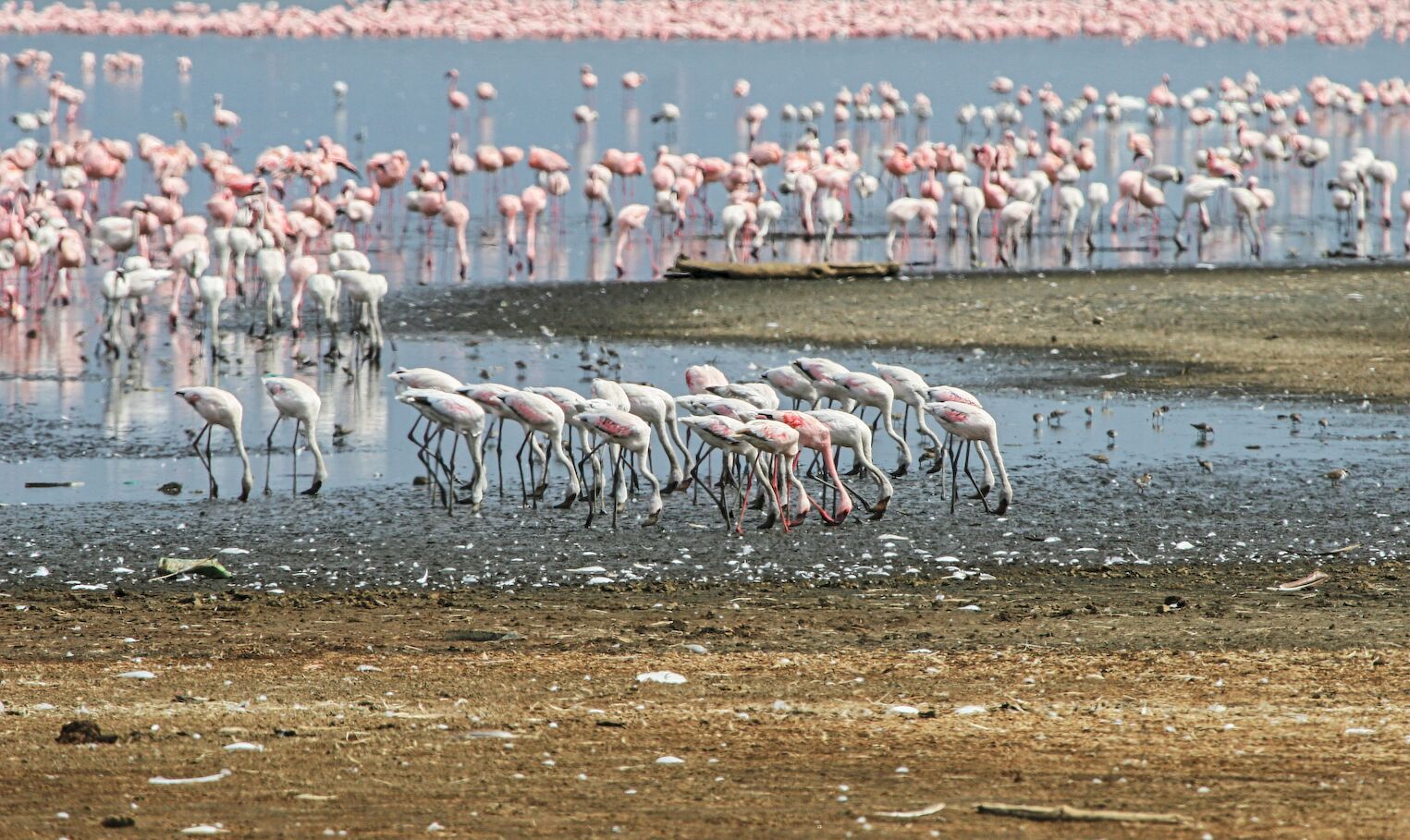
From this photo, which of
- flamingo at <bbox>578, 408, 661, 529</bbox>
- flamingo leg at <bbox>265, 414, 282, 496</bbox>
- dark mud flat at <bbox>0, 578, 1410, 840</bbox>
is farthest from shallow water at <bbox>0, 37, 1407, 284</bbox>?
dark mud flat at <bbox>0, 578, 1410, 840</bbox>

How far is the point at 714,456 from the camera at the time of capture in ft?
40.9

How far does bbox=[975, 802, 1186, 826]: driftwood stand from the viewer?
200 inches

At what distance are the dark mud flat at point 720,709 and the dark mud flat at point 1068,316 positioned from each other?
6.35 metres

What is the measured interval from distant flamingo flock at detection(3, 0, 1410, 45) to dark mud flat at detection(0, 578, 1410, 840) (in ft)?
247

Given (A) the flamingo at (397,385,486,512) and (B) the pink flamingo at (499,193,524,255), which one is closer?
(A) the flamingo at (397,385,486,512)

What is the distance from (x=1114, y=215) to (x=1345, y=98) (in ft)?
71.9

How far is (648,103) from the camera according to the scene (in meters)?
Result: 51.2

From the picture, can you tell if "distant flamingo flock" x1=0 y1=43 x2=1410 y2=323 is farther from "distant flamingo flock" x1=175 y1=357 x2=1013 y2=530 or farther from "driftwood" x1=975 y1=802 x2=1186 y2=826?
"driftwood" x1=975 y1=802 x2=1186 y2=826

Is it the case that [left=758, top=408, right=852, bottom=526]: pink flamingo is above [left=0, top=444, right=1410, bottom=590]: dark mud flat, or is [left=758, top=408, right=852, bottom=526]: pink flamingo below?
above

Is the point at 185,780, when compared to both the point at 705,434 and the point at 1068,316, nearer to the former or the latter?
the point at 705,434

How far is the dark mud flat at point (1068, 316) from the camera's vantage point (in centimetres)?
1498

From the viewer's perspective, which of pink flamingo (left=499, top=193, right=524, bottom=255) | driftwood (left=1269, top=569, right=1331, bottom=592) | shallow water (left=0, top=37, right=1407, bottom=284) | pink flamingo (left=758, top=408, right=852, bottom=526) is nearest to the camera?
driftwood (left=1269, top=569, right=1331, bottom=592)

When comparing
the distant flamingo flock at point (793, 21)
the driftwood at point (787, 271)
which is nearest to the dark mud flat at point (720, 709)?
the driftwood at point (787, 271)

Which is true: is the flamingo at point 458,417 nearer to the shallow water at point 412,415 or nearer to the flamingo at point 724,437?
the shallow water at point 412,415
